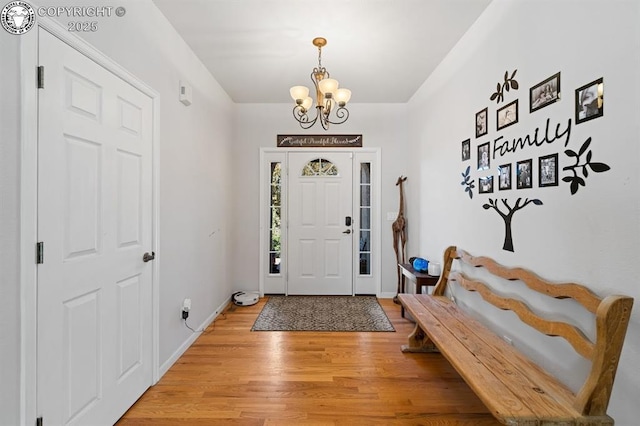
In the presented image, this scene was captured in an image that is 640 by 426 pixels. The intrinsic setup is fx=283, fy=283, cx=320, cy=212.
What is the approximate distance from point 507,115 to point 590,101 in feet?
2.01

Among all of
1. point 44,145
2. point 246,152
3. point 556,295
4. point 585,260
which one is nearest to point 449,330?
point 556,295

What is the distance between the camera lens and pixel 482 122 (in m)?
2.19

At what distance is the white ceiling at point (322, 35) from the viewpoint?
2041mm

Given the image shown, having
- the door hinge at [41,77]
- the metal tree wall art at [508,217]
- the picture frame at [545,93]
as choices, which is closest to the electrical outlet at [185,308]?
the door hinge at [41,77]

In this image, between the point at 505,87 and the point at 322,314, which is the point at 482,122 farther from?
the point at 322,314

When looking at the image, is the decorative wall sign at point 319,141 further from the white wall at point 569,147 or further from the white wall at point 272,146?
the white wall at point 569,147

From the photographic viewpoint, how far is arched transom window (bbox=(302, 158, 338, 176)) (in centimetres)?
404

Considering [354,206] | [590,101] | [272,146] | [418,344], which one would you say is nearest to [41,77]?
[590,101]

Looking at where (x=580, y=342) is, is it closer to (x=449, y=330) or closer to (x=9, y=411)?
(x=449, y=330)

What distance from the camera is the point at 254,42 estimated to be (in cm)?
247

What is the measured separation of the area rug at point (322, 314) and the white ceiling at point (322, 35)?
2.69 m

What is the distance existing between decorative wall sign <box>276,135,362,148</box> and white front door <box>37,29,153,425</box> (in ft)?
7.09

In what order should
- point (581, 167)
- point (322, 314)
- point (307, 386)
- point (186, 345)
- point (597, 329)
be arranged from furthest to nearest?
point (322, 314) → point (186, 345) → point (307, 386) → point (581, 167) → point (597, 329)

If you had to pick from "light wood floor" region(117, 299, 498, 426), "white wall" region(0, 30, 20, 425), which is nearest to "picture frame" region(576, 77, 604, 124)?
"light wood floor" region(117, 299, 498, 426)
